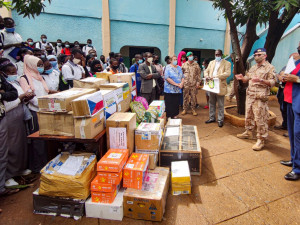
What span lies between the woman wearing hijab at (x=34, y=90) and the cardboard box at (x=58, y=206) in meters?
1.01

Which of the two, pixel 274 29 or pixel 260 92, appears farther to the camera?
pixel 274 29

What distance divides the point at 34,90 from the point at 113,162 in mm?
1898

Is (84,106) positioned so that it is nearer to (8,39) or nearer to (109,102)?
(109,102)

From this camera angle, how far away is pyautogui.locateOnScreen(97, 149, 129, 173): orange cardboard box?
2.32 m

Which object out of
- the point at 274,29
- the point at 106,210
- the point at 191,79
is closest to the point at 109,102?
the point at 106,210

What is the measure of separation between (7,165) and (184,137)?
2766 millimetres

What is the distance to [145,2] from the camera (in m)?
10.8

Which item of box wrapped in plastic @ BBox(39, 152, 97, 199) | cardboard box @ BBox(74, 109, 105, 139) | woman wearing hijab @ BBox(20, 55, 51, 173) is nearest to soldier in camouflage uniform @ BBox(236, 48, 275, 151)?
cardboard box @ BBox(74, 109, 105, 139)

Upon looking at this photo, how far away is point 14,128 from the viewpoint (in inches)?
117

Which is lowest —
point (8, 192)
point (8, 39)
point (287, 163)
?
Answer: point (8, 192)

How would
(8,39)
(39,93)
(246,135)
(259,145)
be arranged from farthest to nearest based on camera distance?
(246,135)
(8,39)
(259,145)
(39,93)

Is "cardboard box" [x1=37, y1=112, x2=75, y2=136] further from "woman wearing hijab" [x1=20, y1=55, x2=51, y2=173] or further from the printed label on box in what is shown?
"woman wearing hijab" [x1=20, y1=55, x2=51, y2=173]

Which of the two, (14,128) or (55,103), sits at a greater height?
(55,103)

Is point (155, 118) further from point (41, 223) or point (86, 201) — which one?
point (41, 223)
